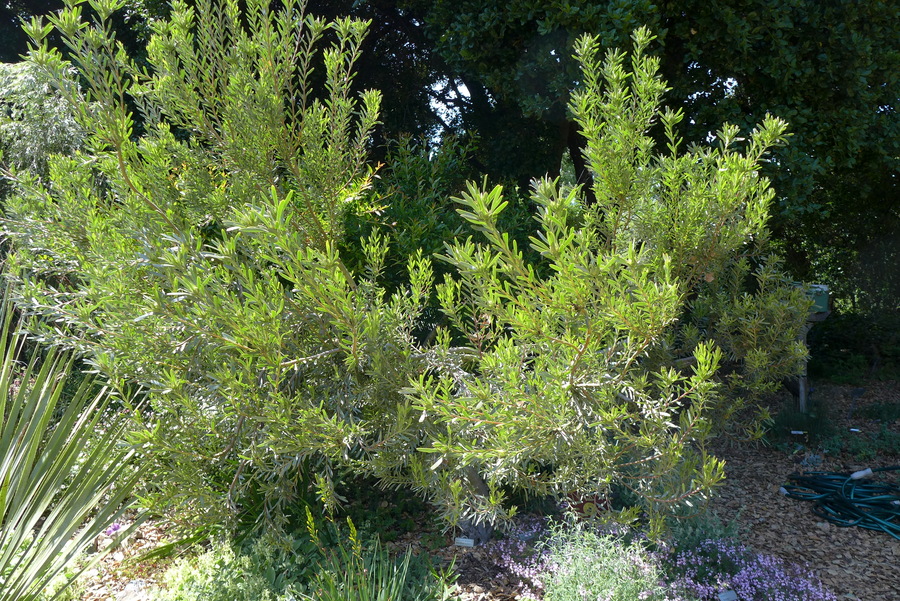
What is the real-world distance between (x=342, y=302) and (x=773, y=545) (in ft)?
9.83

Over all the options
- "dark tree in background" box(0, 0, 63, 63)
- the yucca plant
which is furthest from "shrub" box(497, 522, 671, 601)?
"dark tree in background" box(0, 0, 63, 63)

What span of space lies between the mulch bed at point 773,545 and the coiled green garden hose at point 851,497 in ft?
0.18

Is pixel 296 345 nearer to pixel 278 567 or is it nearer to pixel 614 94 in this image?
pixel 278 567

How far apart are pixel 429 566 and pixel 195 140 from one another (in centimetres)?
226

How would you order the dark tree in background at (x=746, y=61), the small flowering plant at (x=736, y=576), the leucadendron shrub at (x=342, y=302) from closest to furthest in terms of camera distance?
the leucadendron shrub at (x=342, y=302), the small flowering plant at (x=736, y=576), the dark tree in background at (x=746, y=61)

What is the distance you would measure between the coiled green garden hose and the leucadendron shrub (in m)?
1.52

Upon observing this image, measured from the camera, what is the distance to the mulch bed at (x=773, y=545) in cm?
307

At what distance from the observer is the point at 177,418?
2.46 m

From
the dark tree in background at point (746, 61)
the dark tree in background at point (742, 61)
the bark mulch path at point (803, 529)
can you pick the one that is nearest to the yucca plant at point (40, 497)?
the bark mulch path at point (803, 529)

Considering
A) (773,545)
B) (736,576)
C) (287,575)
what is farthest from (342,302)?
(773,545)

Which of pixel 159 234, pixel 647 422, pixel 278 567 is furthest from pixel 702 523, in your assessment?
pixel 159 234

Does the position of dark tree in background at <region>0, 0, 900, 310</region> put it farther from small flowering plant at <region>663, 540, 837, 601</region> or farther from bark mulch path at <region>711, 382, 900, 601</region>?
small flowering plant at <region>663, 540, 837, 601</region>

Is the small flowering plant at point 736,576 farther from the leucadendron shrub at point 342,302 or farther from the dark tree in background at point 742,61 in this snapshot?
the dark tree in background at point 742,61

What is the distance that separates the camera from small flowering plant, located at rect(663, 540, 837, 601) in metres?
2.81
